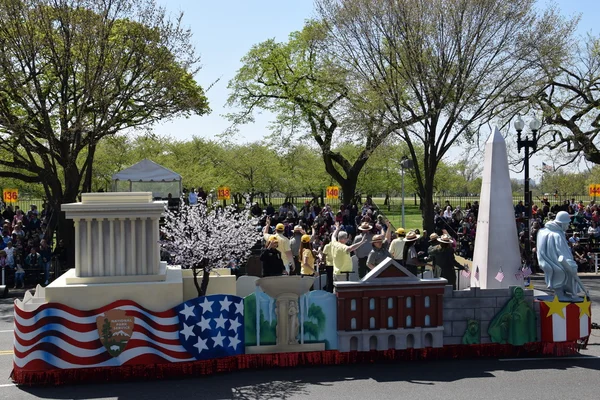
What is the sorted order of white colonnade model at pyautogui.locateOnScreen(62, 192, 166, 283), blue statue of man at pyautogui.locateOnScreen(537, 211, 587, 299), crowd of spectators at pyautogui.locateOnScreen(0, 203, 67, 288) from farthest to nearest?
crowd of spectators at pyautogui.locateOnScreen(0, 203, 67, 288) < blue statue of man at pyautogui.locateOnScreen(537, 211, 587, 299) < white colonnade model at pyautogui.locateOnScreen(62, 192, 166, 283)

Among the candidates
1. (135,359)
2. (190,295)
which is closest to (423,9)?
(190,295)

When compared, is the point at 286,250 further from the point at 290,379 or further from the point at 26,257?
the point at 26,257

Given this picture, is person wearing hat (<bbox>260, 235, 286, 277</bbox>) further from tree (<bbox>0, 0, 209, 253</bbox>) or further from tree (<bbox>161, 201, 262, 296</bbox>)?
tree (<bbox>0, 0, 209, 253</bbox>)

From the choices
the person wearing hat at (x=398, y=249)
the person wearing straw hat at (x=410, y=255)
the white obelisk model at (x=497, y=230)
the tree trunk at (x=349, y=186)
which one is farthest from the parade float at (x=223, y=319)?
the tree trunk at (x=349, y=186)

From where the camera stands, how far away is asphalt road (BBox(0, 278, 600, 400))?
29.3ft

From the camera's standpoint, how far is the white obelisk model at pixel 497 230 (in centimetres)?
1189

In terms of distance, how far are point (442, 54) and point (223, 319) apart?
15.7 meters

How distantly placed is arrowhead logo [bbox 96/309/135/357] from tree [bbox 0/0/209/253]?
12392mm

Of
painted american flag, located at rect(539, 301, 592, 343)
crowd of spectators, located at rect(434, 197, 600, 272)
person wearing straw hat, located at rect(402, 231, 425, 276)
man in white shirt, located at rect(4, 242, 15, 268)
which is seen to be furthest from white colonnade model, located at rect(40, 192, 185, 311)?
crowd of spectators, located at rect(434, 197, 600, 272)

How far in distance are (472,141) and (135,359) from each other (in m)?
19.1

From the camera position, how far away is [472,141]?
2552 cm

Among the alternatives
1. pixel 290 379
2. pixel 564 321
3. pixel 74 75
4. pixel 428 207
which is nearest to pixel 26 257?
pixel 74 75

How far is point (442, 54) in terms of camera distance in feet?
73.8

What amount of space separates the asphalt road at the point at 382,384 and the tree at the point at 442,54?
548 inches
